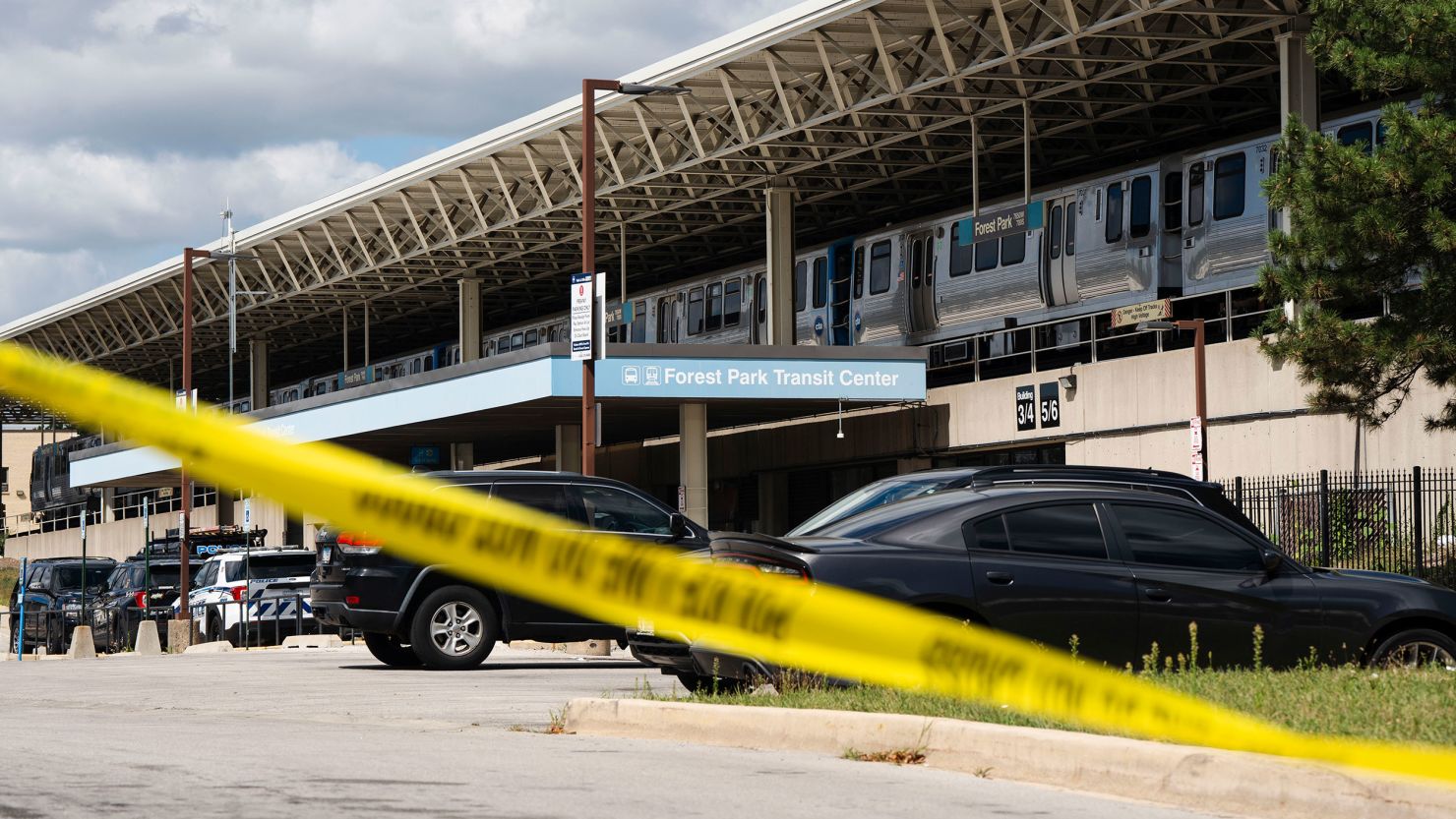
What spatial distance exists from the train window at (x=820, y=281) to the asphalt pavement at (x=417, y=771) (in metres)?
29.8

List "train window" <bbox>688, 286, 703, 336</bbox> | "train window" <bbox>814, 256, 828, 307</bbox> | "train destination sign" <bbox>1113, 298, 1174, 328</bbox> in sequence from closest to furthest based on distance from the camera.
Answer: "train destination sign" <bbox>1113, 298, 1174, 328</bbox> → "train window" <bbox>814, 256, 828, 307</bbox> → "train window" <bbox>688, 286, 703, 336</bbox>

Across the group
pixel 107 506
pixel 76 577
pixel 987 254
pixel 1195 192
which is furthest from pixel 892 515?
pixel 107 506

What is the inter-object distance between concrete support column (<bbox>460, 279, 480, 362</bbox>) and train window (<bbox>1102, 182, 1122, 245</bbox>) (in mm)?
26677

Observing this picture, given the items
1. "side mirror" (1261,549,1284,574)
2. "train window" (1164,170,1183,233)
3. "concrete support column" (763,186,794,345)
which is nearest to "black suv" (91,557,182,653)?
"concrete support column" (763,186,794,345)

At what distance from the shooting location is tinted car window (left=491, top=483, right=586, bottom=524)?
17.8m

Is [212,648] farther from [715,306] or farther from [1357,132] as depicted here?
[715,306]

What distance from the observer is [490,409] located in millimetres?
40156

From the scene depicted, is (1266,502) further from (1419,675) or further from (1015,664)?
(1015,664)

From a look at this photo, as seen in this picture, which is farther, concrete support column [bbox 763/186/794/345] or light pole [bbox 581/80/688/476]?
concrete support column [bbox 763/186/794/345]

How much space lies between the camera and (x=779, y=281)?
43594 mm

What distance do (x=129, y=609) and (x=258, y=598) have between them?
4485 millimetres

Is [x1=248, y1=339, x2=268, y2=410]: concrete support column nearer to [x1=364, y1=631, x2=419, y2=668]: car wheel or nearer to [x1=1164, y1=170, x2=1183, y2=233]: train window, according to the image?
[x1=1164, y1=170, x2=1183, y2=233]: train window

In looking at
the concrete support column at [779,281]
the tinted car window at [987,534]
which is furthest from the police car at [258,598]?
the tinted car window at [987,534]

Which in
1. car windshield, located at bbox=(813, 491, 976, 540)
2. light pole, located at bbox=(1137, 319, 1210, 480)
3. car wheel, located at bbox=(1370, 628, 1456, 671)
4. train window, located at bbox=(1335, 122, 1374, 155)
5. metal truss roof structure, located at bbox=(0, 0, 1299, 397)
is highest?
metal truss roof structure, located at bbox=(0, 0, 1299, 397)
